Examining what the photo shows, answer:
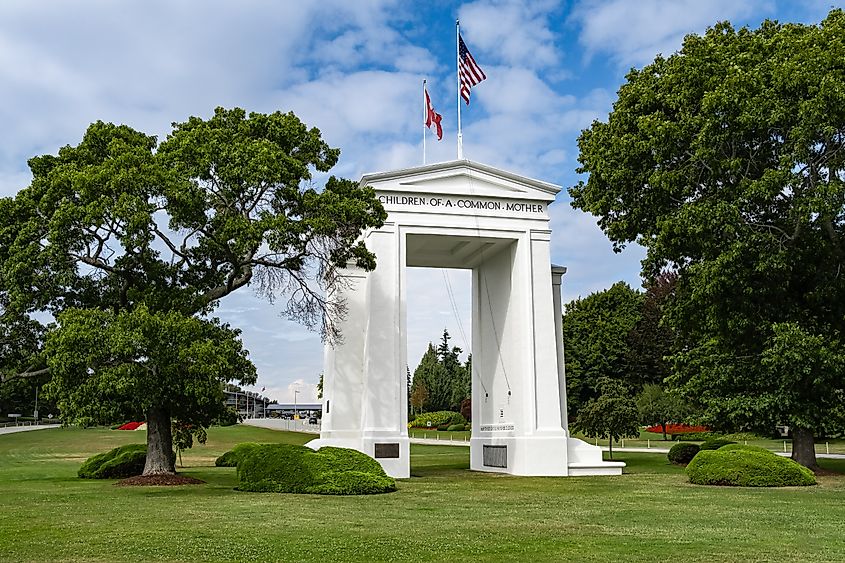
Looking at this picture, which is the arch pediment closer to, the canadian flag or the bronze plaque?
the canadian flag

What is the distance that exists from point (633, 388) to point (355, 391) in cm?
4196

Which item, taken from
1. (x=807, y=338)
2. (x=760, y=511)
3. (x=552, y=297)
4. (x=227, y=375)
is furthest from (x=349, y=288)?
(x=760, y=511)

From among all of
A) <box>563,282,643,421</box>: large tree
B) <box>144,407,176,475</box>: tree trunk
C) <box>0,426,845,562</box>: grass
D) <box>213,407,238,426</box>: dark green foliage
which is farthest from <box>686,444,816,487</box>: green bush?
<box>563,282,643,421</box>: large tree

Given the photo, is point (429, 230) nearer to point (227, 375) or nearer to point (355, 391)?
point (355, 391)

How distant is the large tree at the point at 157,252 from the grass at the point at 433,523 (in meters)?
2.62

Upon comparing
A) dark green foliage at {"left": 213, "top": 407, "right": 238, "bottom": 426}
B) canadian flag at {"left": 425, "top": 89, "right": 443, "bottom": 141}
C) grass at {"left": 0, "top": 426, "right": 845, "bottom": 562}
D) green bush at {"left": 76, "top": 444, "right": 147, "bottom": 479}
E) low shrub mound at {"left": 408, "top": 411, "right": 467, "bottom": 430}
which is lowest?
grass at {"left": 0, "top": 426, "right": 845, "bottom": 562}

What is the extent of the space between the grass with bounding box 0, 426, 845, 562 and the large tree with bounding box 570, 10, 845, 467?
137 inches

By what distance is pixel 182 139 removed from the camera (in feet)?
63.1

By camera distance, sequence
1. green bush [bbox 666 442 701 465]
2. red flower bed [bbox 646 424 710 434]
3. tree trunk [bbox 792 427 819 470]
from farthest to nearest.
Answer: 1. red flower bed [bbox 646 424 710 434]
2. green bush [bbox 666 442 701 465]
3. tree trunk [bbox 792 427 819 470]

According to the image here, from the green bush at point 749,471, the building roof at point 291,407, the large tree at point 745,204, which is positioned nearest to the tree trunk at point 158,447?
the green bush at point 749,471

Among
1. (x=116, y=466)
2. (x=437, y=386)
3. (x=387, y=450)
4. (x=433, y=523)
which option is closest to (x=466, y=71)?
(x=387, y=450)

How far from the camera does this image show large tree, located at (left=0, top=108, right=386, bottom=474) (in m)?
17.7

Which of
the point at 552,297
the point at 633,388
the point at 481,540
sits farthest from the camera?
the point at 633,388

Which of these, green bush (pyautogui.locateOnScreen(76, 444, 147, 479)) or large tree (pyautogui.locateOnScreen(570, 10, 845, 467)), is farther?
green bush (pyautogui.locateOnScreen(76, 444, 147, 479))
